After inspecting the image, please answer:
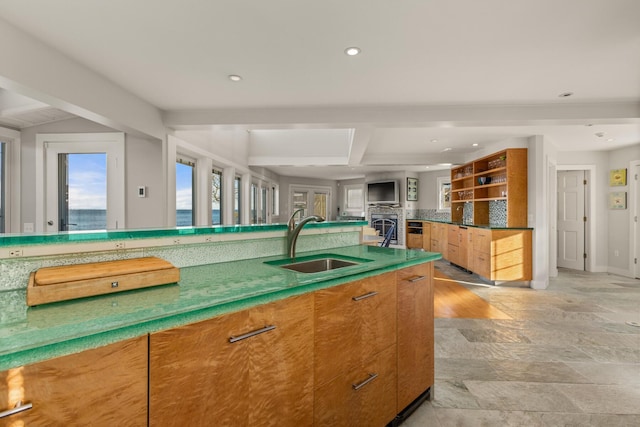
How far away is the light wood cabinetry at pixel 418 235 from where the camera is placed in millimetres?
7977

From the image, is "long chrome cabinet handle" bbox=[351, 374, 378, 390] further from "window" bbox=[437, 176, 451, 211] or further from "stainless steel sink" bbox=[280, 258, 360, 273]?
"window" bbox=[437, 176, 451, 211]

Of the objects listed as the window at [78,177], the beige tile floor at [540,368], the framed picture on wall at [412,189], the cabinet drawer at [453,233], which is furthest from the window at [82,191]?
the framed picture on wall at [412,189]

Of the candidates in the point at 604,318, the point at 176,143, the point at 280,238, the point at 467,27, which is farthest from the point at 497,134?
the point at 176,143

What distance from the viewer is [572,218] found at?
597cm

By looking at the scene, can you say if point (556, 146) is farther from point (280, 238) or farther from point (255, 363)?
point (255, 363)

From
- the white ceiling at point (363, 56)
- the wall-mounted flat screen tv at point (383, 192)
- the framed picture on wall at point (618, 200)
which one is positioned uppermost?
the white ceiling at point (363, 56)

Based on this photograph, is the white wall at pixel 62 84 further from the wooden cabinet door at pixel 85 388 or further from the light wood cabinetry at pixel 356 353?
the light wood cabinetry at pixel 356 353

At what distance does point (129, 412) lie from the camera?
77cm

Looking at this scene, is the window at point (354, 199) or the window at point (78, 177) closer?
the window at point (78, 177)

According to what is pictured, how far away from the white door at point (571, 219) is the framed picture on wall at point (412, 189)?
3.48 m

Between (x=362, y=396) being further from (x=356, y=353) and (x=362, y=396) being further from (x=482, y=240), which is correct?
(x=482, y=240)

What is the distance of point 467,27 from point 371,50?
24.8 inches

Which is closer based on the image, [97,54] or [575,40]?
[575,40]

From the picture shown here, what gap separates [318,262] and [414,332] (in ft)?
2.30
